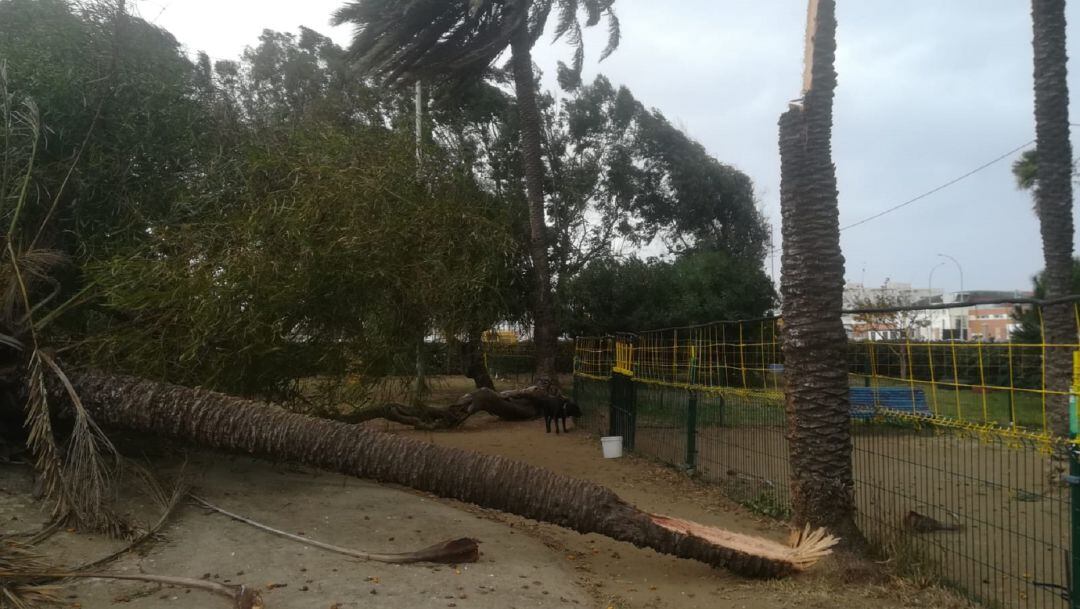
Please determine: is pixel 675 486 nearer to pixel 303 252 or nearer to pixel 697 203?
pixel 303 252

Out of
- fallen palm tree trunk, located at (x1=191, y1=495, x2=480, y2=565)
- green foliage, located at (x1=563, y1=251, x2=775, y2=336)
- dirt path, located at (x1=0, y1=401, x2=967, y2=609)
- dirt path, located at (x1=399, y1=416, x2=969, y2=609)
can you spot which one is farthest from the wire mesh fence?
green foliage, located at (x1=563, y1=251, x2=775, y2=336)

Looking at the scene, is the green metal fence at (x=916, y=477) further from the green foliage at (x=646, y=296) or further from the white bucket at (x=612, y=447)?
the green foliage at (x=646, y=296)

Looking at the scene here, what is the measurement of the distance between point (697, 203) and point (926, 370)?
2171 centimetres

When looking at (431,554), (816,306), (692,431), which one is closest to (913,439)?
(816,306)

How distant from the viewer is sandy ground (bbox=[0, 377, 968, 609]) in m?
5.48

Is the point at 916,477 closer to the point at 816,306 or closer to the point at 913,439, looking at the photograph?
the point at 913,439

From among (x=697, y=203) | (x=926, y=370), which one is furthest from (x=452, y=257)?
(x=697, y=203)

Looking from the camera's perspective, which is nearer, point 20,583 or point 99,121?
point 20,583

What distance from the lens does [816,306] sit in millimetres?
6363

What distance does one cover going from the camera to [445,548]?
21.0ft

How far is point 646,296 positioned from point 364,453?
16.4 meters

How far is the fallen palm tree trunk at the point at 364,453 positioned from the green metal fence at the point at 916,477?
4.43ft

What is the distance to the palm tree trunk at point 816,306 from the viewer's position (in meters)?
6.26

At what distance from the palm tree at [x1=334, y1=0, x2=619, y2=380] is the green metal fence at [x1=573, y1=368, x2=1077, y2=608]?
131 inches
